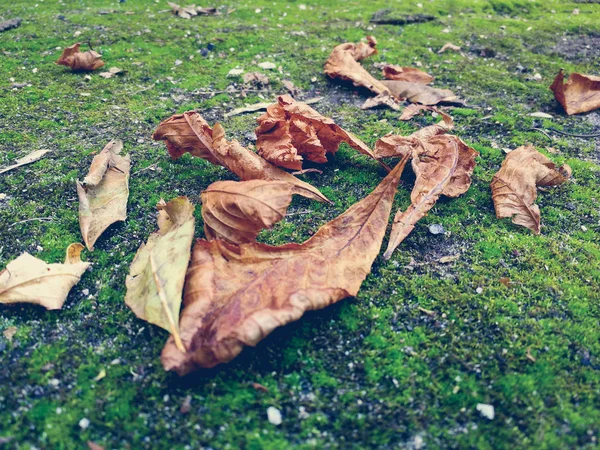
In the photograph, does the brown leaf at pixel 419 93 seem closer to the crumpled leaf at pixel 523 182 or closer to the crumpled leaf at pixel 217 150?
the crumpled leaf at pixel 523 182

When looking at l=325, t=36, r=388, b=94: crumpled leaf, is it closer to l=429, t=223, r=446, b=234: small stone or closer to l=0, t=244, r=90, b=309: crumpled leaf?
l=429, t=223, r=446, b=234: small stone

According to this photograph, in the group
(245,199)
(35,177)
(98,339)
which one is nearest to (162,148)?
(35,177)

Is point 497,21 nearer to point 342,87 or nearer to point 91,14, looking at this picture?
point 342,87

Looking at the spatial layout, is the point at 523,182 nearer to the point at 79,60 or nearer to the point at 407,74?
the point at 407,74

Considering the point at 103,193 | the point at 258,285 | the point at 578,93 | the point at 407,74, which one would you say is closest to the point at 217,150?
the point at 103,193


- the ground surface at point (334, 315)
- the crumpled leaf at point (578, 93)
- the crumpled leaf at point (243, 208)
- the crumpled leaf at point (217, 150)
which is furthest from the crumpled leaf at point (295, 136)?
the crumpled leaf at point (578, 93)

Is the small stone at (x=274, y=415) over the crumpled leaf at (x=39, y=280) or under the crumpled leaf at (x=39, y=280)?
under

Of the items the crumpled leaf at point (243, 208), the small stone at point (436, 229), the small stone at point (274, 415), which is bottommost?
the small stone at point (274, 415)
